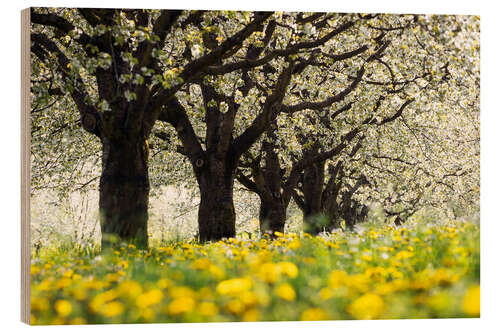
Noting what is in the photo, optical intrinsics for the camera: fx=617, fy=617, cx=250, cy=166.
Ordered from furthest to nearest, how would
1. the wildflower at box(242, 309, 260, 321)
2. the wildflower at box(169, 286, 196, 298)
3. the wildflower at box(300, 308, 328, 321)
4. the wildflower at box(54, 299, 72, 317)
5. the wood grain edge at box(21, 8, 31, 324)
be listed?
1. the wood grain edge at box(21, 8, 31, 324)
2. the wildflower at box(54, 299, 72, 317)
3. the wildflower at box(300, 308, 328, 321)
4. the wildflower at box(169, 286, 196, 298)
5. the wildflower at box(242, 309, 260, 321)

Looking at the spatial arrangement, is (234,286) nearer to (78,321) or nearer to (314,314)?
(314,314)

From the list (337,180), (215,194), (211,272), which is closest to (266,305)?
(211,272)

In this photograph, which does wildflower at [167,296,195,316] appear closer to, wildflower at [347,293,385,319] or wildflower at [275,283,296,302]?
wildflower at [275,283,296,302]

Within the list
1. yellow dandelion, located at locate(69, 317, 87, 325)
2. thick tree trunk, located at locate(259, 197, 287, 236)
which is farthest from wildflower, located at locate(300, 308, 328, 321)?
→ thick tree trunk, located at locate(259, 197, 287, 236)

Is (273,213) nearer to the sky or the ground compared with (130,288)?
nearer to the sky

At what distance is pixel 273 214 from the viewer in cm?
1368

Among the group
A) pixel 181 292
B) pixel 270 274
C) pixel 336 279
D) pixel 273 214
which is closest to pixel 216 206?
pixel 273 214

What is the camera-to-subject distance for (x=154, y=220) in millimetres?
8523

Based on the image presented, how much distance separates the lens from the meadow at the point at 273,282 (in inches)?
207

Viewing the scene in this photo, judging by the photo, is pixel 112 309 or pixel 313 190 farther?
pixel 313 190

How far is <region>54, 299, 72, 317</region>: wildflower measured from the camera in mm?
5609

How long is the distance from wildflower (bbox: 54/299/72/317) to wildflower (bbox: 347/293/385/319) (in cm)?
256

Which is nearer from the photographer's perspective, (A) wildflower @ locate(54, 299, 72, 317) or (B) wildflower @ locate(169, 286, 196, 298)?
(B) wildflower @ locate(169, 286, 196, 298)

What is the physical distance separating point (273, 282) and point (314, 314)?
0.51 meters
